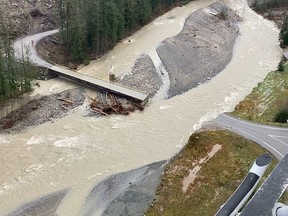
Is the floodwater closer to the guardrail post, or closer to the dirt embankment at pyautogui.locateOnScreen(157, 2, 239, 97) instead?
the dirt embankment at pyautogui.locateOnScreen(157, 2, 239, 97)

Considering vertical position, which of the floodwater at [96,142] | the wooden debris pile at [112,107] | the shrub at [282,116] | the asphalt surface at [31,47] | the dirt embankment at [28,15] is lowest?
the floodwater at [96,142]

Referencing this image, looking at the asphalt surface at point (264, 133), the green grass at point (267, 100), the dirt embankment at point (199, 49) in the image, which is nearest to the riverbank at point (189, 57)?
the dirt embankment at point (199, 49)

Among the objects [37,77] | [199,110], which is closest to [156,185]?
[199,110]

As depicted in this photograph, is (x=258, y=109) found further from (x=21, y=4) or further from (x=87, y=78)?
(x=21, y=4)

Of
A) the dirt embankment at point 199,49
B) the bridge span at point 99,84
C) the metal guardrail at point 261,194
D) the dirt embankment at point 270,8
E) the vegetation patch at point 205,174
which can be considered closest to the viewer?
the metal guardrail at point 261,194

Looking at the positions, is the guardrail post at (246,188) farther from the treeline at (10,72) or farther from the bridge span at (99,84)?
the treeline at (10,72)

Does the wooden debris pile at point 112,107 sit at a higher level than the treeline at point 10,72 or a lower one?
lower

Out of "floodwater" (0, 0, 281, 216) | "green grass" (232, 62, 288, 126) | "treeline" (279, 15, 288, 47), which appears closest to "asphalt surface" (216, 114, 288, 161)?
"green grass" (232, 62, 288, 126)

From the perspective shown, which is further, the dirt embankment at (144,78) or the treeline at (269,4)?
the treeline at (269,4)
